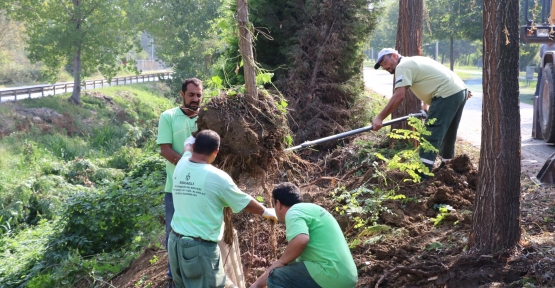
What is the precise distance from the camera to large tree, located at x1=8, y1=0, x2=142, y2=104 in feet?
98.5

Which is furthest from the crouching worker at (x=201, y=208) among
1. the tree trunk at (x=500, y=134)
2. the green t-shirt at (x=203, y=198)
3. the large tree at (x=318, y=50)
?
the large tree at (x=318, y=50)

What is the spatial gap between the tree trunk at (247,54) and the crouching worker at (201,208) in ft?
4.19

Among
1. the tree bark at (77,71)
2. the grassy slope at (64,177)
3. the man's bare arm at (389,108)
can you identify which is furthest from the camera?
the tree bark at (77,71)

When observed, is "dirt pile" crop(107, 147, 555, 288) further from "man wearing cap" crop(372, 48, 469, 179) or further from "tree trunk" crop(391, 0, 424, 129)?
"tree trunk" crop(391, 0, 424, 129)

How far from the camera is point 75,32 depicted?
3042 cm

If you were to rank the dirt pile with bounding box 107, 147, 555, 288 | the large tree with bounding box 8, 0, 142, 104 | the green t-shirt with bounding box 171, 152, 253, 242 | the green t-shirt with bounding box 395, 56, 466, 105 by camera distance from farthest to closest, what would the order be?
the large tree with bounding box 8, 0, 142, 104
the green t-shirt with bounding box 395, 56, 466, 105
the dirt pile with bounding box 107, 147, 555, 288
the green t-shirt with bounding box 171, 152, 253, 242

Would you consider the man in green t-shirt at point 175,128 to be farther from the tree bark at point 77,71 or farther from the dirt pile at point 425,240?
the tree bark at point 77,71

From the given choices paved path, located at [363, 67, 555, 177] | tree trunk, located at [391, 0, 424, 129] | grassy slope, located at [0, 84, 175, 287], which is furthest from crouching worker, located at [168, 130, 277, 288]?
tree trunk, located at [391, 0, 424, 129]

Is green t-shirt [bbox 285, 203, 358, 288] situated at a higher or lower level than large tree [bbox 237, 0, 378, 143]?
lower

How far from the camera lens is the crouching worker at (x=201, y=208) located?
4.52 metres

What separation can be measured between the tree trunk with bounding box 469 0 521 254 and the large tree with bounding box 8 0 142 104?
2843 centimetres

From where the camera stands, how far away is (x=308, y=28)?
37.8 feet

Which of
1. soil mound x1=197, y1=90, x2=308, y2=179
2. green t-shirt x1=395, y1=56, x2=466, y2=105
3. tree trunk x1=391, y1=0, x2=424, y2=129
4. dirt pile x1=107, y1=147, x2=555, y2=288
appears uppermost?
tree trunk x1=391, y1=0, x2=424, y2=129

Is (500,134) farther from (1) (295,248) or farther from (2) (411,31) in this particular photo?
(2) (411,31)
